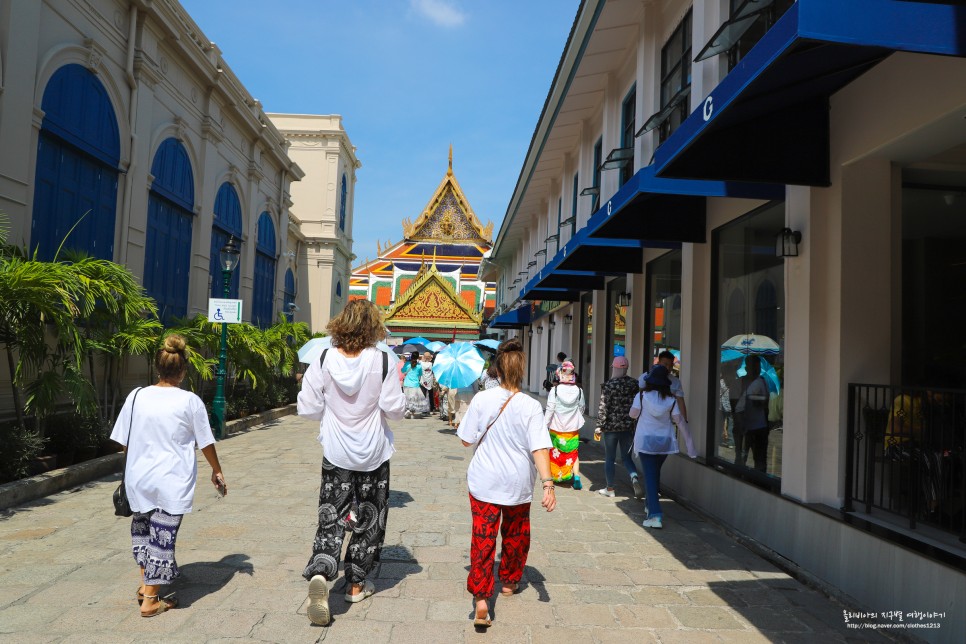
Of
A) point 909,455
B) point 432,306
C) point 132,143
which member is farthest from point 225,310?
point 432,306

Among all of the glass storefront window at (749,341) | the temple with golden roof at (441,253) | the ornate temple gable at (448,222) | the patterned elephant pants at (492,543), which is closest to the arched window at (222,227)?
the glass storefront window at (749,341)

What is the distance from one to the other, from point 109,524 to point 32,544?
78 cm

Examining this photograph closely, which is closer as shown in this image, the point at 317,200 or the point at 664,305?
the point at 664,305

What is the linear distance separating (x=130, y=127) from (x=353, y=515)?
35.6 ft

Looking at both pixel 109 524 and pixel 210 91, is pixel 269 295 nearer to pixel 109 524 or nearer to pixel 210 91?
pixel 210 91

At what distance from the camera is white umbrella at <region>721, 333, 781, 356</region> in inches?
259

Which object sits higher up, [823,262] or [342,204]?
[342,204]

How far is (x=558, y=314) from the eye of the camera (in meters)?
18.6

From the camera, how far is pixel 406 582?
4.75 meters

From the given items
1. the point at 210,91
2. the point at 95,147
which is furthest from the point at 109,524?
the point at 210,91

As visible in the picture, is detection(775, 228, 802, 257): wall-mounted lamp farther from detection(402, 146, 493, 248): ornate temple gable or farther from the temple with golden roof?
detection(402, 146, 493, 248): ornate temple gable

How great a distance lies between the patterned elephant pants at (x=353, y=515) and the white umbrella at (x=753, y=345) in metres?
4.11

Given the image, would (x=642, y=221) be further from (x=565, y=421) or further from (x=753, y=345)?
(x=565, y=421)

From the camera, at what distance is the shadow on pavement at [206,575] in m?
4.38
